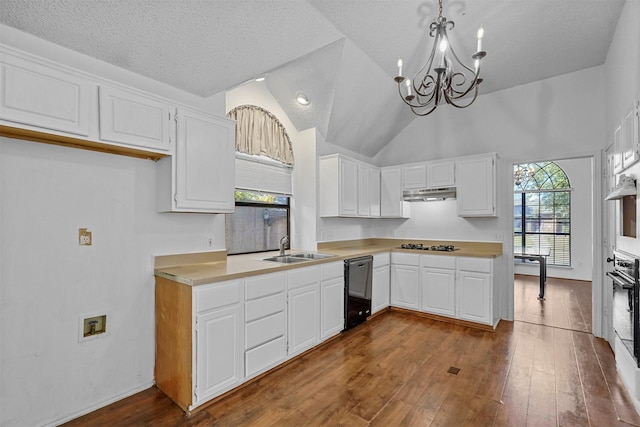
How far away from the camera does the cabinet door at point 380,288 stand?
4.00 meters

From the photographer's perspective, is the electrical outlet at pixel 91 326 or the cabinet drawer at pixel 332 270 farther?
the cabinet drawer at pixel 332 270

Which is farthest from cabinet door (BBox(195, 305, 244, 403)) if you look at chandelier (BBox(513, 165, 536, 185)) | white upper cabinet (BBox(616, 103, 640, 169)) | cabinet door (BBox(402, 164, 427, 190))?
chandelier (BBox(513, 165, 536, 185))

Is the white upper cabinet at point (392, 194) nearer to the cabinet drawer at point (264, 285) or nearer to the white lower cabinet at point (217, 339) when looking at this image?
the cabinet drawer at point (264, 285)

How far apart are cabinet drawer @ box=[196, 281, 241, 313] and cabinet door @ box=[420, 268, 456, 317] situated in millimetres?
2684

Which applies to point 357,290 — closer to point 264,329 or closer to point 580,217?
point 264,329

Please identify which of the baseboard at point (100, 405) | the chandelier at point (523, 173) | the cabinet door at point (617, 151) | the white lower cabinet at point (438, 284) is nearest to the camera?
the baseboard at point (100, 405)

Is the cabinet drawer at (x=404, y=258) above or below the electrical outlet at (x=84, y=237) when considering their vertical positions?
below

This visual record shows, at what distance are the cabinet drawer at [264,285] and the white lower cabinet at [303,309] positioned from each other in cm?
11

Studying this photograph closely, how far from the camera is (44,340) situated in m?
1.95

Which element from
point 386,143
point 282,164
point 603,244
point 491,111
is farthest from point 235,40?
point 603,244

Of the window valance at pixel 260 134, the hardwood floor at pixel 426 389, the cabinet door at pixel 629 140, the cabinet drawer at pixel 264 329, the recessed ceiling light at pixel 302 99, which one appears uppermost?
the recessed ceiling light at pixel 302 99

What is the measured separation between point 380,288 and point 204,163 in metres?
2.79

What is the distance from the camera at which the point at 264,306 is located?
100 inches

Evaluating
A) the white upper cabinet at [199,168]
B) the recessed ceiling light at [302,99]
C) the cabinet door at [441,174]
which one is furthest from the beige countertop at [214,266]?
the recessed ceiling light at [302,99]
